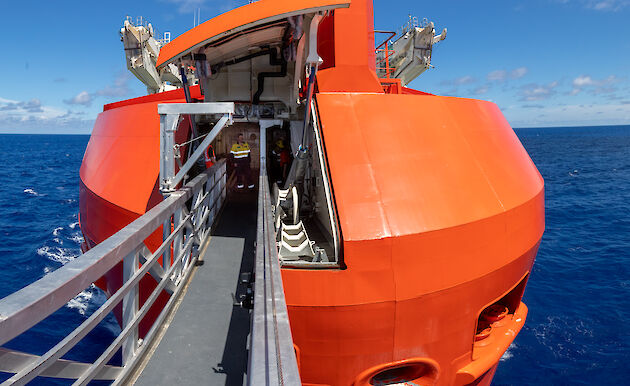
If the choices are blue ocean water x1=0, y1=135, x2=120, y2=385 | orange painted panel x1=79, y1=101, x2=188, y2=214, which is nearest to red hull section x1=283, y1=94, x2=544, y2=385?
orange painted panel x1=79, y1=101, x2=188, y2=214

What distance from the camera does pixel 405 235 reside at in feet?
16.1

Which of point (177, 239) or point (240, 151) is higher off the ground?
point (240, 151)

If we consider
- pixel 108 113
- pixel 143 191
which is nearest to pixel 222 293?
pixel 143 191

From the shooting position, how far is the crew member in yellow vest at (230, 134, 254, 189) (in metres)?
9.07

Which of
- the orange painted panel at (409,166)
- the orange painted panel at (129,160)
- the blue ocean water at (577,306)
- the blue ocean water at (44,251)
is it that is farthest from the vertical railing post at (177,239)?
the blue ocean water at (577,306)

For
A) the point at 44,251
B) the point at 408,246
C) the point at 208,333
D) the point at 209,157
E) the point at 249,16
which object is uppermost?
the point at 249,16

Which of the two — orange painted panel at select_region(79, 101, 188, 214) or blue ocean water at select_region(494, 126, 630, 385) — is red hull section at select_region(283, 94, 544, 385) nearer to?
orange painted panel at select_region(79, 101, 188, 214)

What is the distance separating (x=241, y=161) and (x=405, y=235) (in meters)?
5.44

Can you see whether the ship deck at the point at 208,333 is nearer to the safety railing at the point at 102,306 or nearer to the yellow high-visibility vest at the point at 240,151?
the safety railing at the point at 102,306

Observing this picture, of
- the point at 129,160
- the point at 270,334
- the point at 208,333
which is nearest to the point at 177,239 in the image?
the point at 208,333

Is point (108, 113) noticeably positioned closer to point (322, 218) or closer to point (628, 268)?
point (322, 218)

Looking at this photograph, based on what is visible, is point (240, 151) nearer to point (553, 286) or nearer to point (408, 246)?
point (408, 246)

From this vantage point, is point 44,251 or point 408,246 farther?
point 44,251

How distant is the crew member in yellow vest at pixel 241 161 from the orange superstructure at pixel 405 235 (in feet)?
7.38
